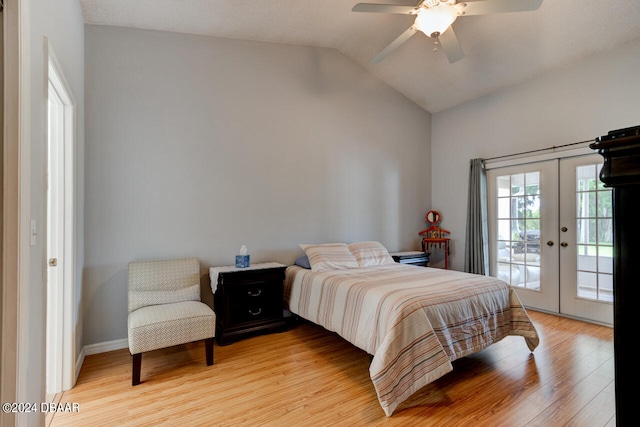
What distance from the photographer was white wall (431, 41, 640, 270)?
10.8 ft

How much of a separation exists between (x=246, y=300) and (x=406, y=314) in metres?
1.69

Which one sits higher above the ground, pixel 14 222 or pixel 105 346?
pixel 14 222

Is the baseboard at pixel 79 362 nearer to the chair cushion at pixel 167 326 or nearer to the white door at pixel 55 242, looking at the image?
the white door at pixel 55 242

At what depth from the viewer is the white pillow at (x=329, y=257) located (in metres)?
3.36

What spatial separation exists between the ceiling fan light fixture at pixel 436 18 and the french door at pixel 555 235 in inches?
98.2

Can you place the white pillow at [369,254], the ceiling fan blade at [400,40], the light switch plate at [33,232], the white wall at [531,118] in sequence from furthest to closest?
1. the white pillow at [369,254]
2. the white wall at [531,118]
3. the ceiling fan blade at [400,40]
4. the light switch plate at [33,232]

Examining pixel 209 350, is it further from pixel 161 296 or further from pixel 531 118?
pixel 531 118

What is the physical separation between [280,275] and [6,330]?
2.24 meters

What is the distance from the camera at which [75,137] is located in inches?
92.0

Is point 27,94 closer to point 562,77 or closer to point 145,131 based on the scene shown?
point 145,131

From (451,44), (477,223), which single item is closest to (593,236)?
(477,223)

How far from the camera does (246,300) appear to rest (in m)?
3.11

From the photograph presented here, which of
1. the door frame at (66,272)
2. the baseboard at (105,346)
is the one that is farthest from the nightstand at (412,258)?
the door frame at (66,272)

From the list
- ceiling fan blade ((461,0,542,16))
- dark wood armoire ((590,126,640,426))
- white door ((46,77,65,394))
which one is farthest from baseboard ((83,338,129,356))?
ceiling fan blade ((461,0,542,16))
